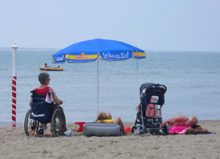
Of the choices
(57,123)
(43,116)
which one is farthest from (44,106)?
(57,123)

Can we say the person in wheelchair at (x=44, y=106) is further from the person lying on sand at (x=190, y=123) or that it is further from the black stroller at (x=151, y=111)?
the person lying on sand at (x=190, y=123)

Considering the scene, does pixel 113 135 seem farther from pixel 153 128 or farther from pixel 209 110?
pixel 209 110

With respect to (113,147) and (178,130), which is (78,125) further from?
(113,147)

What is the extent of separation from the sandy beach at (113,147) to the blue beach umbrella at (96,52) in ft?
6.31

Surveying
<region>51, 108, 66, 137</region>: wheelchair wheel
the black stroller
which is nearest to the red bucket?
<region>51, 108, 66, 137</region>: wheelchair wheel

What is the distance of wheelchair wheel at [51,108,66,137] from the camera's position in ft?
23.6

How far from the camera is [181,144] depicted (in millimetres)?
6086

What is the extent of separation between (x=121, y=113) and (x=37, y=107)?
321 inches

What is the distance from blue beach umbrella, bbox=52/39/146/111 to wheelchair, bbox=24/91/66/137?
48.2 inches

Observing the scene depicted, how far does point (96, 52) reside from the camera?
26.3 feet

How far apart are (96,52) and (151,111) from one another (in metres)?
1.64

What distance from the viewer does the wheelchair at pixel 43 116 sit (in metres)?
7.13

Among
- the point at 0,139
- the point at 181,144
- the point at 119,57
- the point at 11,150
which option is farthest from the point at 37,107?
the point at 181,144

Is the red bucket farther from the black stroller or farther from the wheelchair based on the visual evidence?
the black stroller
